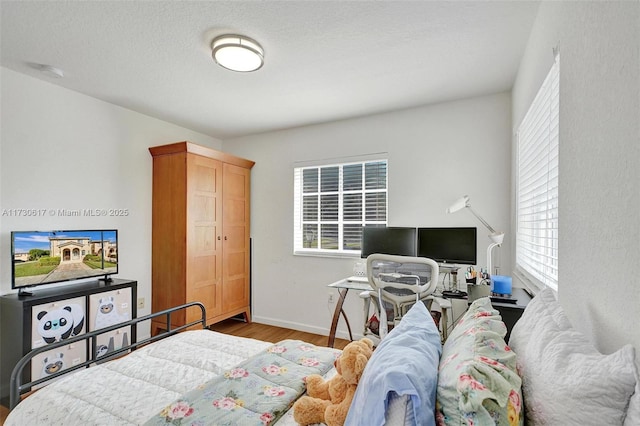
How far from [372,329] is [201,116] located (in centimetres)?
295

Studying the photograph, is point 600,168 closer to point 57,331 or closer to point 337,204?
point 337,204

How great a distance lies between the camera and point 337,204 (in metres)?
3.70

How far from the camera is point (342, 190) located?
144 inches

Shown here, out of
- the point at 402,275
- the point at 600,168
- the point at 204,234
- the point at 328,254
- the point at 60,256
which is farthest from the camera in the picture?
the point at 328,254

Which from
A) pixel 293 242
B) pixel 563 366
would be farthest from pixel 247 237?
pixel 563 366

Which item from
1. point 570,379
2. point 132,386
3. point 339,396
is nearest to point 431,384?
point 570,379

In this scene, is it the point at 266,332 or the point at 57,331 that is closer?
the point at 57,331

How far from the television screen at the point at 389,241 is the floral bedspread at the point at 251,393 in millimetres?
1492

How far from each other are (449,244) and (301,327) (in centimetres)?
211

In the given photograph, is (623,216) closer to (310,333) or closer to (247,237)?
(310,333)

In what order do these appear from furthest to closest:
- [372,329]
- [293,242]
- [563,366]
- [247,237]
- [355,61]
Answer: [247,237], [293,242], [372,329], [355,61], [563,366]

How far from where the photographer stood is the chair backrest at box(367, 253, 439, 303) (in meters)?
2.19

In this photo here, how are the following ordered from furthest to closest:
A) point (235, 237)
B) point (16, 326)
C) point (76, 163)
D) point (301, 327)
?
point (235, 237) → point (301, 327) → point (76, 163) → point (16, 326)

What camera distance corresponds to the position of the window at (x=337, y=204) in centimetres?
347
